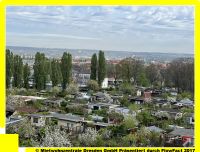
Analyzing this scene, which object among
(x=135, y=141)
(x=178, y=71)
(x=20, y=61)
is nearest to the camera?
(x=135, y=141)

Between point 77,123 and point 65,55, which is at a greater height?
point 65,55

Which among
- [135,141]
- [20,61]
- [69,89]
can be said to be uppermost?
[20,61]

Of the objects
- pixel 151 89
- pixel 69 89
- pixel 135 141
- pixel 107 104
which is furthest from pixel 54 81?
pixel 135 141

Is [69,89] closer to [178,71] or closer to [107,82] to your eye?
[107,82]

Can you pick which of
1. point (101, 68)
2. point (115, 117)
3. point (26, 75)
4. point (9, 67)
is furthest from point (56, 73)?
point (115, 117)

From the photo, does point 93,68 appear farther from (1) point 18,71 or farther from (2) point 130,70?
(1) point 18,71

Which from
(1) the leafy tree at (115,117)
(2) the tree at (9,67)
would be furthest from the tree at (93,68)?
(1) the leafy tree at (115,117)

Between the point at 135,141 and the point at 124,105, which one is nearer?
the point at 135,141
